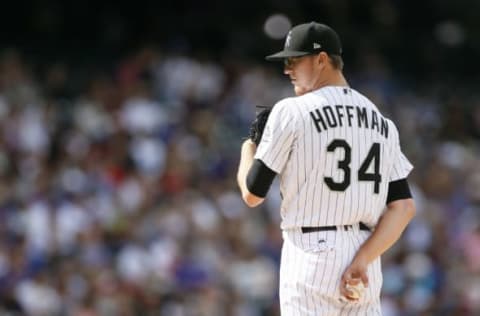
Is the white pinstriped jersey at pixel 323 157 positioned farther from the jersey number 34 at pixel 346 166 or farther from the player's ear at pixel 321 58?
the player's ear at pixel 321 58

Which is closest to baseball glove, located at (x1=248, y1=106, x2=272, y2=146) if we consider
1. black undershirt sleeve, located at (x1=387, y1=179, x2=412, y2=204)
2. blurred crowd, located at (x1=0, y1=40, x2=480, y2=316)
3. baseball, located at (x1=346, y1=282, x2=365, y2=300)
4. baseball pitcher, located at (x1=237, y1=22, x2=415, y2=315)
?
baseball pitcher, located at (x1=237, y1=22, x2=415, y2=315)

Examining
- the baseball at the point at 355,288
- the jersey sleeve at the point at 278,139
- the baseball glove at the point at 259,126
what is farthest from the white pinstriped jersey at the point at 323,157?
the baseball at the point at 355,288

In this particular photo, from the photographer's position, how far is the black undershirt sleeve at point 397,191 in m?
4.72

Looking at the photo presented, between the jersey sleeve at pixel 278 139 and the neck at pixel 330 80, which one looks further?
the neck at pixel 330 80

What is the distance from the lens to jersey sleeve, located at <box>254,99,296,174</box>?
4492 mm

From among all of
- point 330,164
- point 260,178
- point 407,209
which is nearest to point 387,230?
point 407,209

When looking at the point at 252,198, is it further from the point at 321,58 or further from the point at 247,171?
the point at 321,58

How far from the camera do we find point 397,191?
4.73 m

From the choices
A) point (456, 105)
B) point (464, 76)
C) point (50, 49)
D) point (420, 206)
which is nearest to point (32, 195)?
point (50, 49)

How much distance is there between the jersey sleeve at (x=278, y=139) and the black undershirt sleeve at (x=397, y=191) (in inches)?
19.6

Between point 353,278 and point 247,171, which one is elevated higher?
point 247,171

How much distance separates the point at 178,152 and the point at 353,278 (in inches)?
283

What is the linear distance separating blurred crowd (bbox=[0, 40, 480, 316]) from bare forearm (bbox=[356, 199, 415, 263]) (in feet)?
17.6

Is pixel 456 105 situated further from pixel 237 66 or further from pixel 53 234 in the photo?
pixel 53 234
